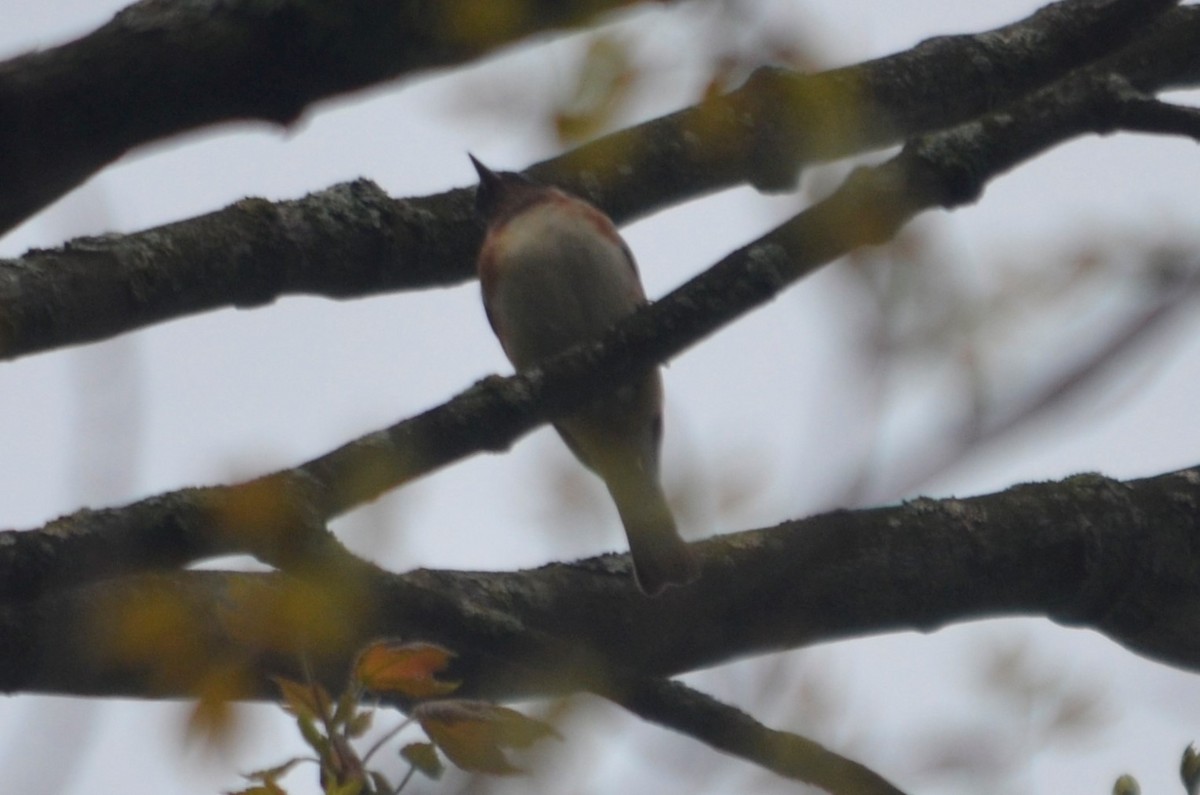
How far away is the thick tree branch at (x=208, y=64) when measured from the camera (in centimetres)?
196

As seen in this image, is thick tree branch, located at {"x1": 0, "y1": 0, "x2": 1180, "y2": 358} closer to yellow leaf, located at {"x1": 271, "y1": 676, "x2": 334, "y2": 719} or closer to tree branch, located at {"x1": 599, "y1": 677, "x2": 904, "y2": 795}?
yellow leaf, located at {"x1": 271, "y1": 676, "x2": 334, "y2": 719}

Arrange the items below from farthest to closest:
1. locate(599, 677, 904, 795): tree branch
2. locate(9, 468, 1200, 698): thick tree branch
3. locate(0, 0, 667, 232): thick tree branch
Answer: locate(9, 468, 1200, 698): thick tree branch < locate(599, 677, 904, 795): tree branch < locate(0, 0, 667, 232): thick tree branch

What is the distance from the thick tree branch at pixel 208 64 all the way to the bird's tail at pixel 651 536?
104 centimetres

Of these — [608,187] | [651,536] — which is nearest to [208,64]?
[608,187]

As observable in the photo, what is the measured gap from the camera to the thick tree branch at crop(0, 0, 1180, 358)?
306cm

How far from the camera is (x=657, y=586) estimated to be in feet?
11.4

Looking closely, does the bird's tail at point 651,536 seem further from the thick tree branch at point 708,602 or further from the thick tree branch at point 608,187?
the thick tree branch at point 608,187

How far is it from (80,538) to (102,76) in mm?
824

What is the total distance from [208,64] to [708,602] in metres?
1.97

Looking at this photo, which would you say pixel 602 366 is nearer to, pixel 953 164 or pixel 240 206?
pixel 953 164

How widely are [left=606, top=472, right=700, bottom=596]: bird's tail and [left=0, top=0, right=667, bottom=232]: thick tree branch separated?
41.1 inches

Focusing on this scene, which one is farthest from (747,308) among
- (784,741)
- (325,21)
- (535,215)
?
(535,215)

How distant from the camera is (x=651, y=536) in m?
3.92

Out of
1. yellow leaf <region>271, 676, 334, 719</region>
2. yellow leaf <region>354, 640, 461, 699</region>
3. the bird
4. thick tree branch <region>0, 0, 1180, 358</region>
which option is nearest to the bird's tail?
the bird
